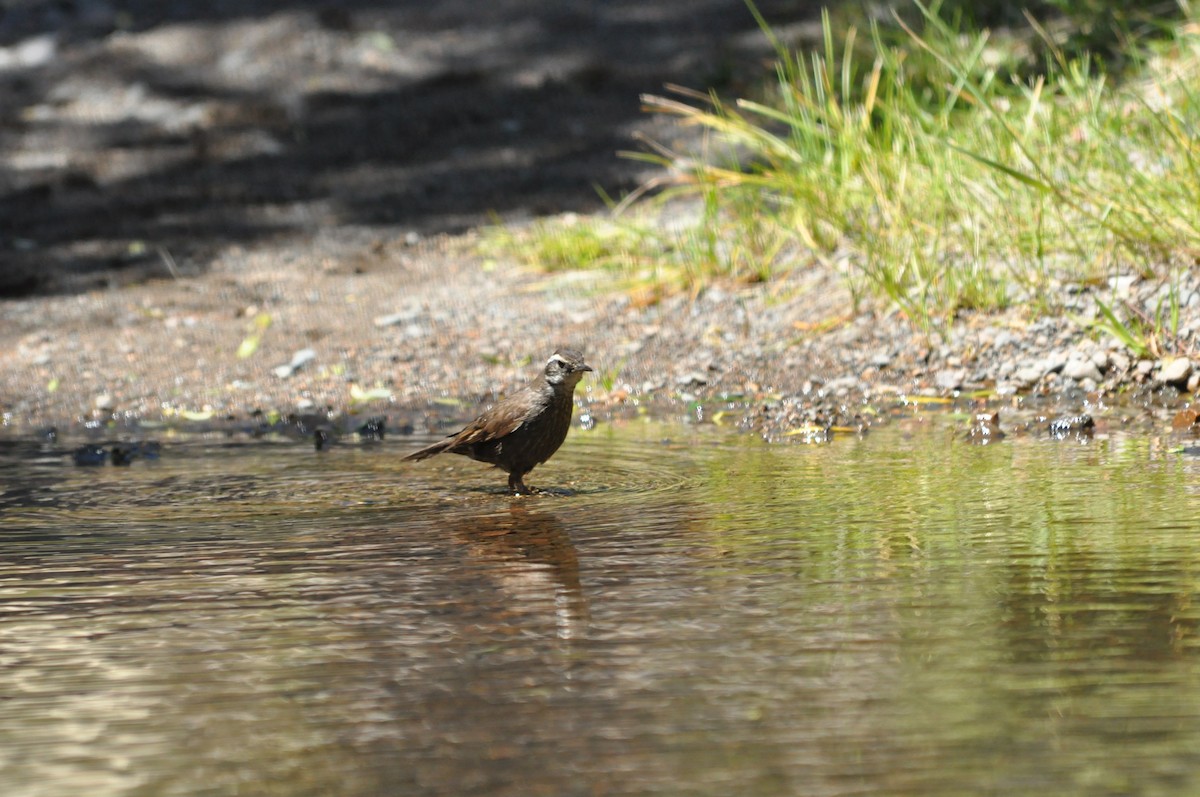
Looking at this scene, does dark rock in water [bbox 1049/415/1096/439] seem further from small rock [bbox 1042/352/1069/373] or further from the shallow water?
small rock [bbox 1042/352/1069/373]

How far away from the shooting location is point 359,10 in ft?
50.2

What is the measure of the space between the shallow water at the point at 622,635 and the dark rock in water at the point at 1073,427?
0.53m

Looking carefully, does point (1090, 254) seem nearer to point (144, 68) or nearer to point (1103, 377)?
point (1103, 377)

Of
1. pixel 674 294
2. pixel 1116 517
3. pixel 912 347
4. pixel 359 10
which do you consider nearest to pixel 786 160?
pixel 674 294

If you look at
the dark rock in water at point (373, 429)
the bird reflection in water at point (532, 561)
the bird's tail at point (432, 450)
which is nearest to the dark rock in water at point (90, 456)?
the dark rock in water at point (373, 429)

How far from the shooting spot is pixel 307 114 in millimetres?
13625

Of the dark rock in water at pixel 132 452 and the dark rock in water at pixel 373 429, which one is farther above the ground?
the dark rock in water at pixel 373 429

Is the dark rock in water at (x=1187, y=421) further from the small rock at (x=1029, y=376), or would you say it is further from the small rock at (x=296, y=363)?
the small rock at (x=296, y=363)

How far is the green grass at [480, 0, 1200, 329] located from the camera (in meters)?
6.86

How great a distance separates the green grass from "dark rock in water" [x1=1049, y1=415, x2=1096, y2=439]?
3.37 ft

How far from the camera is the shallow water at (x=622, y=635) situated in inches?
93.2

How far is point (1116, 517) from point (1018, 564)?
66cm

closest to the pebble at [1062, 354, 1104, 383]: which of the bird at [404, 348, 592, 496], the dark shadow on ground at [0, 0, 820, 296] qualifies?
the bird at [404, 348, 592, 496]

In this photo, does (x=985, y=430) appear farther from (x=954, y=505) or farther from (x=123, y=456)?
(x=123, y=456)
